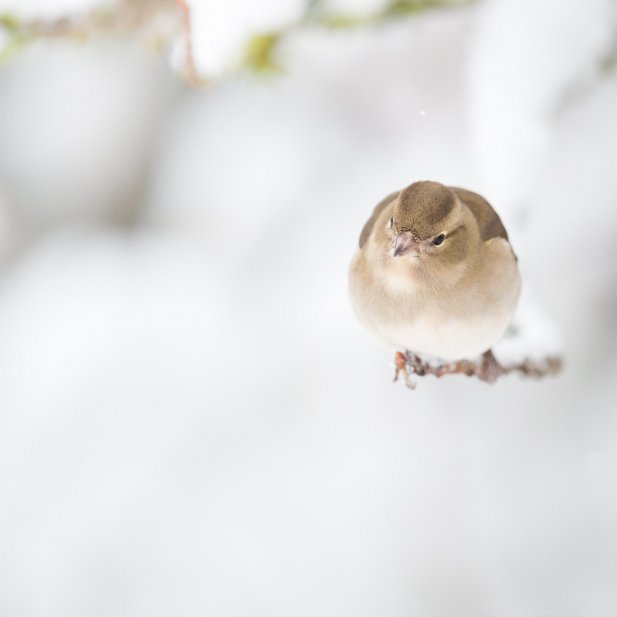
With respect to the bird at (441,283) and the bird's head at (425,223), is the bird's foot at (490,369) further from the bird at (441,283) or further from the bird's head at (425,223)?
the bird's head at (425,223)

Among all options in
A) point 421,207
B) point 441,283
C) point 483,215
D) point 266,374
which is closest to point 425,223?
point 421,207

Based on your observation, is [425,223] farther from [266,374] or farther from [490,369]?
[266,374]

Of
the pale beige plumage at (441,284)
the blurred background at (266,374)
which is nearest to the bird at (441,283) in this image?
the pale beige plumage at (441,284)

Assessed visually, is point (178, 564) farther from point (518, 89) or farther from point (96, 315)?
point (518, 89)

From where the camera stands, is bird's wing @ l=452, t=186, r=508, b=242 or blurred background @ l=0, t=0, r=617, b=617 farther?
blurred background @ l=0, t=0, r=617, b=617

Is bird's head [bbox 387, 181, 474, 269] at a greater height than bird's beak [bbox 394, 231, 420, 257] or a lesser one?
greater

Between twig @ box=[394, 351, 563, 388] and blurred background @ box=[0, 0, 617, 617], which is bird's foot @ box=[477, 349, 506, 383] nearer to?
twig @ box=[394, 351, 563, 388]

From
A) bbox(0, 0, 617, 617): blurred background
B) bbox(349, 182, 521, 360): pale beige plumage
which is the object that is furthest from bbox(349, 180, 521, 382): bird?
bbox(0, 0, 617, 617): blurred background
